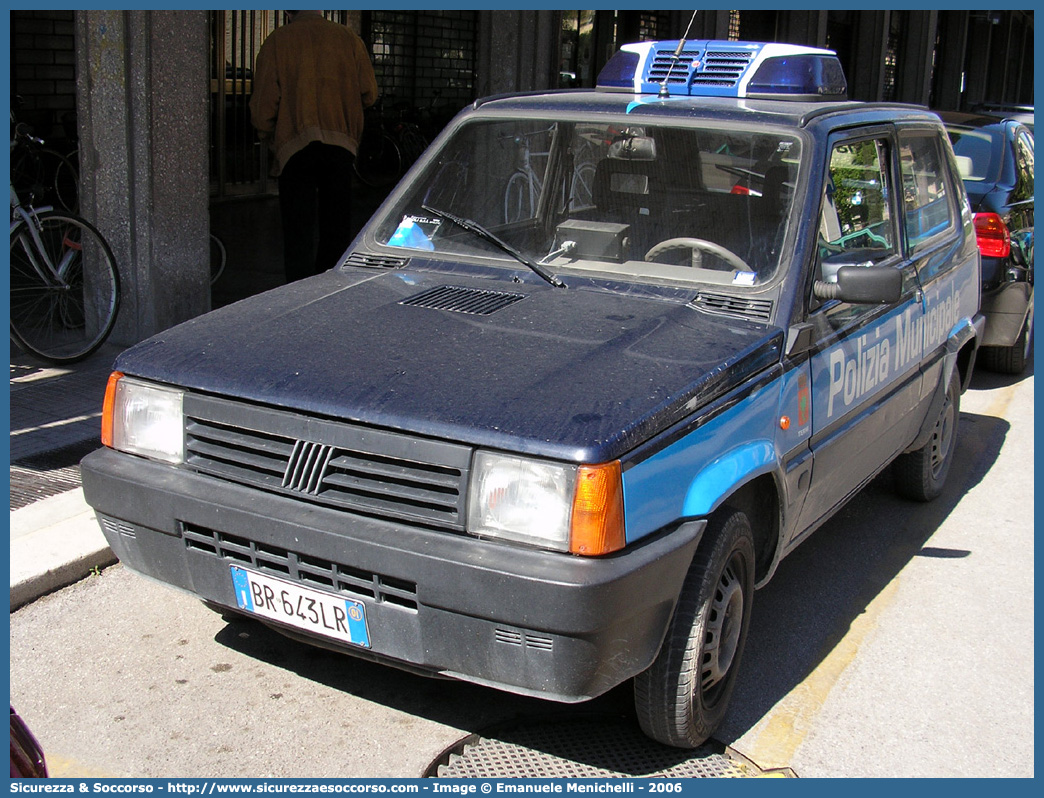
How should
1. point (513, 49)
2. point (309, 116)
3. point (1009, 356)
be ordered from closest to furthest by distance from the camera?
point (309, 116) → point (1009, 356) → point (513, 49)

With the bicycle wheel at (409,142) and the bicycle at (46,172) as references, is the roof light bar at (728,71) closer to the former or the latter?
the bicycle at (46,172)

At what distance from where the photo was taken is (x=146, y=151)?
668 cm

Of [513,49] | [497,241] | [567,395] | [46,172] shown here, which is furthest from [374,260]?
[46,172]

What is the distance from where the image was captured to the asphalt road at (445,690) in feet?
10.5

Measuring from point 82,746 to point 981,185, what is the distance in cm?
690

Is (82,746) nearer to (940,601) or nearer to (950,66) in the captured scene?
(940,601)

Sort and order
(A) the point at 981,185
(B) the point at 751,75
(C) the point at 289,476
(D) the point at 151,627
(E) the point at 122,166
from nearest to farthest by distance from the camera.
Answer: (C) the point at 289,476 → (D) the point at 151,627 → (B) the point at 751,75 → (E) the point at 122,166 → (A) the point at 981,185

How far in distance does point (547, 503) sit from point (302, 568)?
2.32 ft

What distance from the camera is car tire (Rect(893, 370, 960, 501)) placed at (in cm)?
527

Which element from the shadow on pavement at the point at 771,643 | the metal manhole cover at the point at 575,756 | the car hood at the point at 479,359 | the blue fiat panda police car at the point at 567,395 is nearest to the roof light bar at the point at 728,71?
the blue fiat panda police car at the point at 567,395

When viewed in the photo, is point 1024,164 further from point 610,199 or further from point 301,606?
point 301,606

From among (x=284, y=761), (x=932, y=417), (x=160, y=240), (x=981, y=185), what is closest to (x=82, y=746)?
(x=284, y=761)

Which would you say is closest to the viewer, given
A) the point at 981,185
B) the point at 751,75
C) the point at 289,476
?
the point at 289,476

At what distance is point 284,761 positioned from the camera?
313cm
